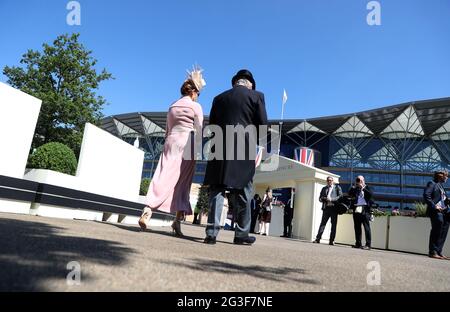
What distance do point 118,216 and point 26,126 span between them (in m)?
3.29

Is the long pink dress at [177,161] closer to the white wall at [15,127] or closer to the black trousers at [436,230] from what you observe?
the white wall at [15,127]

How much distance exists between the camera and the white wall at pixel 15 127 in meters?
5.47

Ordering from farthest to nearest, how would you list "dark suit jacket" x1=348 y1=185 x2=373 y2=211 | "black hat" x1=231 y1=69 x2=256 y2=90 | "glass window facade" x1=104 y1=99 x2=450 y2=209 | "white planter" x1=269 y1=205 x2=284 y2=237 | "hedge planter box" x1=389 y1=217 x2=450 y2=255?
"glass window facade" x1=104 y1=99 x2=450 y2=209 → "white planter" x1=269 y1=205 x2=284 y2=237 → "hedge planter box" x1=389 y1=217 x2=450 y2=255 → "dark suit jacket" x1=348 y1=185 x2=373 y2=211 → "black hat" x1=231 y1=69 x2=256 y2=90

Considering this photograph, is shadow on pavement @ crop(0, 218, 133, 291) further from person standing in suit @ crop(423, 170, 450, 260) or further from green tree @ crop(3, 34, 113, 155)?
green tree @ crop(3, 34, 113, 155)

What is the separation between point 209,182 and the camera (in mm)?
3980

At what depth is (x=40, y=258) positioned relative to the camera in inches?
62.1

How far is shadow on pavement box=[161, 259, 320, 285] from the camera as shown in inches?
72.4

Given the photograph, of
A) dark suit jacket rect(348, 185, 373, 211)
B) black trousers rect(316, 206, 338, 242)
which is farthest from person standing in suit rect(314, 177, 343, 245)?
dark suit jacket rect(348, 185, 373, 211)

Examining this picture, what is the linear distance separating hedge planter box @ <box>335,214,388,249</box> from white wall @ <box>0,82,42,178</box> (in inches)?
438

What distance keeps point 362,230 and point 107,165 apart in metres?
9.59

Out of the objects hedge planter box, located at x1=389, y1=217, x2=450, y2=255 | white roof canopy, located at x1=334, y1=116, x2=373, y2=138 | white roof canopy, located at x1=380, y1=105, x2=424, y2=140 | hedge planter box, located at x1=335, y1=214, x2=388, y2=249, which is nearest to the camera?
hedge planter box, located at x1=389, y1=217, x2=450, y2=255

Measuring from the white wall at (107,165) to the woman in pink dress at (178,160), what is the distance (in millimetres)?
3736

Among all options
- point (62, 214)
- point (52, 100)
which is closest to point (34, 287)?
point (62, 214)

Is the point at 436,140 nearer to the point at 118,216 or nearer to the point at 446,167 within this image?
the point at 446,167
